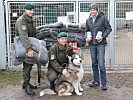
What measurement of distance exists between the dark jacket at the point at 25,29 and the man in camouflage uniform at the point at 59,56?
1.88ft

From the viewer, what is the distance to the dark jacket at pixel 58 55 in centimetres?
700

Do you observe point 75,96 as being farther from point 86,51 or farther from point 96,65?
point 86,51

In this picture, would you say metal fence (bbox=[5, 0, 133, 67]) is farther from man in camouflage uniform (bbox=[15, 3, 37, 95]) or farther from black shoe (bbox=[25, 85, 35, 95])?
black shoe (bbox=[25, 85, 35, 95])

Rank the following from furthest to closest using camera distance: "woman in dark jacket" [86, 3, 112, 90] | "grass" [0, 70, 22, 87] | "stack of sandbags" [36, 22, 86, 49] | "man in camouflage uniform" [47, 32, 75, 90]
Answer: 1. "stack of sandbags" [36, 22, 86, 49]
2. "grass" [0, 70, 22, 87]
3. "woman in dark jacket" [86, 3, 112, 90]
4. "man in camouflage uniform" [47, 32, 75, 90]

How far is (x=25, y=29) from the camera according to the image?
693 cm

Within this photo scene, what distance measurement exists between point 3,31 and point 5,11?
0.59 metres

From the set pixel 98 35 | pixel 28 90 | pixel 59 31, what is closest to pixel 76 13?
pixel 59 31

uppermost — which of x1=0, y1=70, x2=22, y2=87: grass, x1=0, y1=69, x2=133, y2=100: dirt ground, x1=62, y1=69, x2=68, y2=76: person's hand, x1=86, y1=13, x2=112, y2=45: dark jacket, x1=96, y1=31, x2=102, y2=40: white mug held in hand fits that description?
x1=86, y1=13, x2=112, y2=45: dark jacket

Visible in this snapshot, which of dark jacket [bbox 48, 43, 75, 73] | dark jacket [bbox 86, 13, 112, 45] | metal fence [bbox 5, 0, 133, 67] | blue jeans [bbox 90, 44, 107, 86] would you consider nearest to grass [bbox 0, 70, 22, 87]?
metal fence [bbox 5, 0, 133, 67]

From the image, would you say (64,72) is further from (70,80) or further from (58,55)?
(58,55)

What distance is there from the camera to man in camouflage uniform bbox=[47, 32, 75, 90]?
6992mm

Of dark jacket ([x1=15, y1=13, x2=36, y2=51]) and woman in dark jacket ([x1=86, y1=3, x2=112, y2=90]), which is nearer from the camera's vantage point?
dark jacket ([x1=15, y1=13, x2=36, y2=51])

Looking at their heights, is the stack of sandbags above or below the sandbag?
above

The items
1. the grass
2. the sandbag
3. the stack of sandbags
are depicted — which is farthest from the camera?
the stack of sandbags
